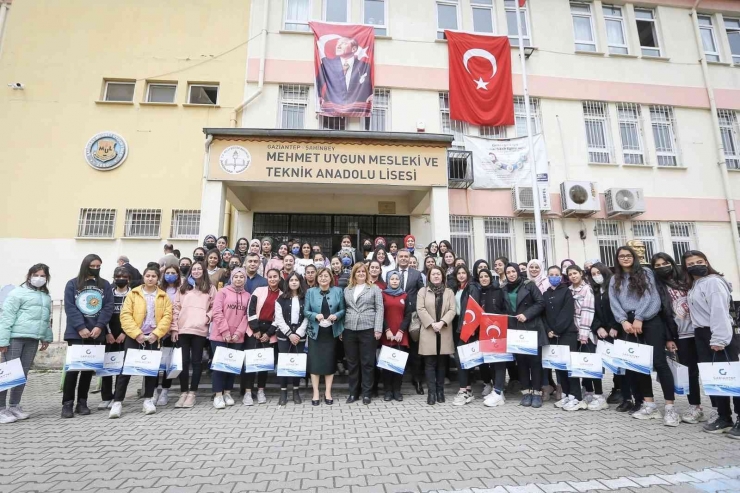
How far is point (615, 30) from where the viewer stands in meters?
12.2

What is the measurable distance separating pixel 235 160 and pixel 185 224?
2847mm

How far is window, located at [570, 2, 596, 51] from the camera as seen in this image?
12.0 meters

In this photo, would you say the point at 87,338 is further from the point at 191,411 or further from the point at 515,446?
the point at 515,446

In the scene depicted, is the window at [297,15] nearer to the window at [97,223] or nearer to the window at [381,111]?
the window at [381,111]

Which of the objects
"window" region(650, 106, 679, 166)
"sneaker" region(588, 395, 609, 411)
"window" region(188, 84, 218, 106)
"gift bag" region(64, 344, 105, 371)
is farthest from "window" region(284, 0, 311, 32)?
"sneaker" region(588, 395, 609, 411)

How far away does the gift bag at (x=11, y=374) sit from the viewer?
4277 millimetres

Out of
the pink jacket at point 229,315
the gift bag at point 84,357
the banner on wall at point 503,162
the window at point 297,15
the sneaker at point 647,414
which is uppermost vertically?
the window at point 297,15

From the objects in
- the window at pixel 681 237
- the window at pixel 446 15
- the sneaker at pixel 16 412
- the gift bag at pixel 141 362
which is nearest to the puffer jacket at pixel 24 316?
the sneaker at pixel 16 412

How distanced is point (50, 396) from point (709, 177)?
17.3m

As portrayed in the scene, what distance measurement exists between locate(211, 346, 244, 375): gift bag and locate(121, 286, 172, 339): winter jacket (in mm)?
748

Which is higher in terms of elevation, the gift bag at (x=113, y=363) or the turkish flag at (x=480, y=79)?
the turkish flag at (x=480, y=79)

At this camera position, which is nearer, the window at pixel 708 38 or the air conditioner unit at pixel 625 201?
the air conditioner unit at pixel 625 201

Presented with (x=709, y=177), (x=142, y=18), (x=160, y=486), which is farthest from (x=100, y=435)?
(x=709, y=177)

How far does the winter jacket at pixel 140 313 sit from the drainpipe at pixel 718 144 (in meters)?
15.1
